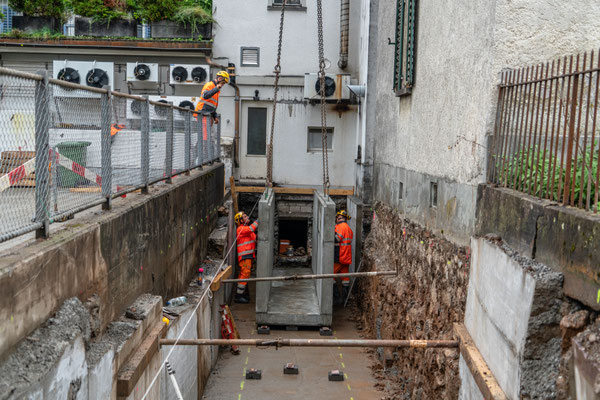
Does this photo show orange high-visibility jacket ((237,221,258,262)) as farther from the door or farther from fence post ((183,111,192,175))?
the door

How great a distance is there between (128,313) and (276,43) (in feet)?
43.9

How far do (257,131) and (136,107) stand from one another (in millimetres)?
11251

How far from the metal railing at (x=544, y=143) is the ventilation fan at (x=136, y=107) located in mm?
3744

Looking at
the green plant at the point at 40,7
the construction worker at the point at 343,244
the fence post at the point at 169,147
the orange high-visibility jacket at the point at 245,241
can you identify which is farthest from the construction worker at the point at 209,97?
the green plant at the point at 40,7

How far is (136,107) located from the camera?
24.3 feet

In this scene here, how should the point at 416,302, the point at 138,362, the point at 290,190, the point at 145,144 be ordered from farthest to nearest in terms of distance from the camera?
the point at 290,190 → the point at 416,302 → the point at 145,144 → the point at 138,362

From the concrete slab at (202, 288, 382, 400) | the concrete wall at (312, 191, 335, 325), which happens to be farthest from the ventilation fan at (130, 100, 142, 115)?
the concrete wall at (312, 191, 335, 325)

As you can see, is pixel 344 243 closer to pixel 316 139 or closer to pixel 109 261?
pixel 316 139

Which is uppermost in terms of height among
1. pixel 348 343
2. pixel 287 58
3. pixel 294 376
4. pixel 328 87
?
pixel 287 58

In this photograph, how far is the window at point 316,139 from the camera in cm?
1853

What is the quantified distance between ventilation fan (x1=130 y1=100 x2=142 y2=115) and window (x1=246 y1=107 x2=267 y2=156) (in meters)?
11.1

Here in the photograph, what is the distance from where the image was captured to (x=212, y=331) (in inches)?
417

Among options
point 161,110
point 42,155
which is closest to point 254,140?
point 161,110

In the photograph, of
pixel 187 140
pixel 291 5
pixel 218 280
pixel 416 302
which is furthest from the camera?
pixel 291 5
